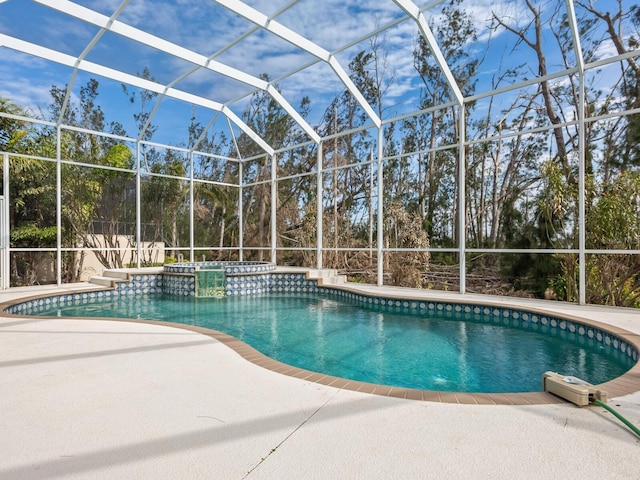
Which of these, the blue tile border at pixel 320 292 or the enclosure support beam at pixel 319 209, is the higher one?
the enclosure support beam at pixel 319 209

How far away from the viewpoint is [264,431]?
2.13m

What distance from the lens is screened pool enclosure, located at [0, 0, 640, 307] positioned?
23.7 ft

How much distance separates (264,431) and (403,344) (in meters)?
3.47

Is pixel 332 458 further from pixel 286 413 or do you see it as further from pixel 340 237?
pixel 340 237

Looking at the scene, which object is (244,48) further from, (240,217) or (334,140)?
(240,217)

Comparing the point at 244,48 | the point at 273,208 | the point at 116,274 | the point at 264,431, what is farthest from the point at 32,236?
the point at 264,431

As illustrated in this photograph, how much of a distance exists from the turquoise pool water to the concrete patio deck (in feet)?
4.56

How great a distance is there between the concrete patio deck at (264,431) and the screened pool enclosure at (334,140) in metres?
5.56

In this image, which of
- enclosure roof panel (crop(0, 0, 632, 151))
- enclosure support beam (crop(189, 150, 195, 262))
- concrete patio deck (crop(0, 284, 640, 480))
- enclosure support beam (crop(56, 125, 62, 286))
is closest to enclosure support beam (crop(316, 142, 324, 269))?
enclosure roof panel (crop(0, 0, 632, 151))

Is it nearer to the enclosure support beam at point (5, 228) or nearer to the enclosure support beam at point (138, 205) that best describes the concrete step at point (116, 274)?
the enclosure support beam at point (138, 205)

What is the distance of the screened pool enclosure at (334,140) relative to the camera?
721 cm

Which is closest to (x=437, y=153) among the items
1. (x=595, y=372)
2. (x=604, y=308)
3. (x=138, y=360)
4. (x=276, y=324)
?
(x=604, y=308)

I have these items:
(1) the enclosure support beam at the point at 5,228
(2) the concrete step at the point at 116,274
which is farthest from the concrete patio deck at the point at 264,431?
(1) the enclosure support beam at the point at 5,228

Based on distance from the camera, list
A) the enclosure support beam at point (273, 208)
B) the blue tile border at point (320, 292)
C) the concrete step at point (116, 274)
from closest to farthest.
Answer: the blue tile border at point (320, 292), the concrete step at point (116, 274), the enclosure support beam at point (273, 208)
